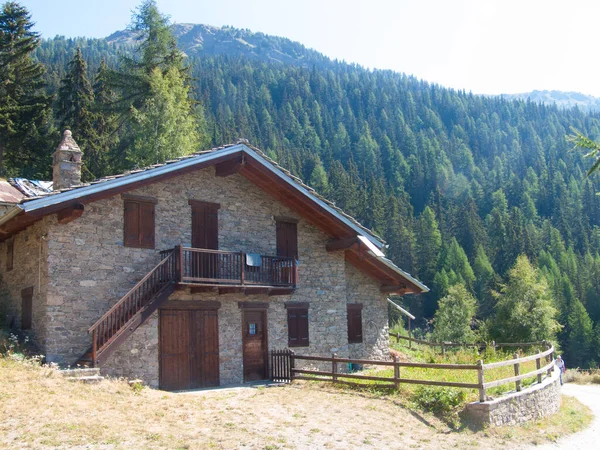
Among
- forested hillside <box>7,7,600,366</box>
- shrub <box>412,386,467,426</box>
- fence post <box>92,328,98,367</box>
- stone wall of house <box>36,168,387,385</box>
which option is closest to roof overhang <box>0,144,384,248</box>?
stone wall of house <box>36,168,387,385</box>

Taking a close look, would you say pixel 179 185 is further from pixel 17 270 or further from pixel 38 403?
pixel 38 403

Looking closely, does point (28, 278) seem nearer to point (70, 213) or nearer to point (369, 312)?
point (70, 213)

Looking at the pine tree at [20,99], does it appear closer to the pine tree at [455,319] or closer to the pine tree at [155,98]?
the pine tree at [155,98]

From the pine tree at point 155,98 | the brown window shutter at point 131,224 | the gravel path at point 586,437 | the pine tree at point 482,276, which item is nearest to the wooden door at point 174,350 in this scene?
the brown window shutter at point 131,224

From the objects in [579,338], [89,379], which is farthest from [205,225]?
[579,338]

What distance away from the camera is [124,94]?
38500 mm

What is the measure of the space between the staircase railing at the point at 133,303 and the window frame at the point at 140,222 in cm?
60

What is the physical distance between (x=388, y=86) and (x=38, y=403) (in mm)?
189884

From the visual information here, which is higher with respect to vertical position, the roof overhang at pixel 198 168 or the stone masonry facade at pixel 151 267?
the roof overhang at pixel 198 168

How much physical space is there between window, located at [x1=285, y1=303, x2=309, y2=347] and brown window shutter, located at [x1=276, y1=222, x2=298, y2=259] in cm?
180

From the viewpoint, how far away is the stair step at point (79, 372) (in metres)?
14.8

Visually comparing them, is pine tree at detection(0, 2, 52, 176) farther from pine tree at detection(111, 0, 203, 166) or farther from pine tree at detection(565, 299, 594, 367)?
pine tree at detection(565, 299, 594, 367)

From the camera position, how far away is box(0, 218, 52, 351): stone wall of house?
55.1 feet

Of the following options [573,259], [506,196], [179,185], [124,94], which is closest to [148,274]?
[179,185]
